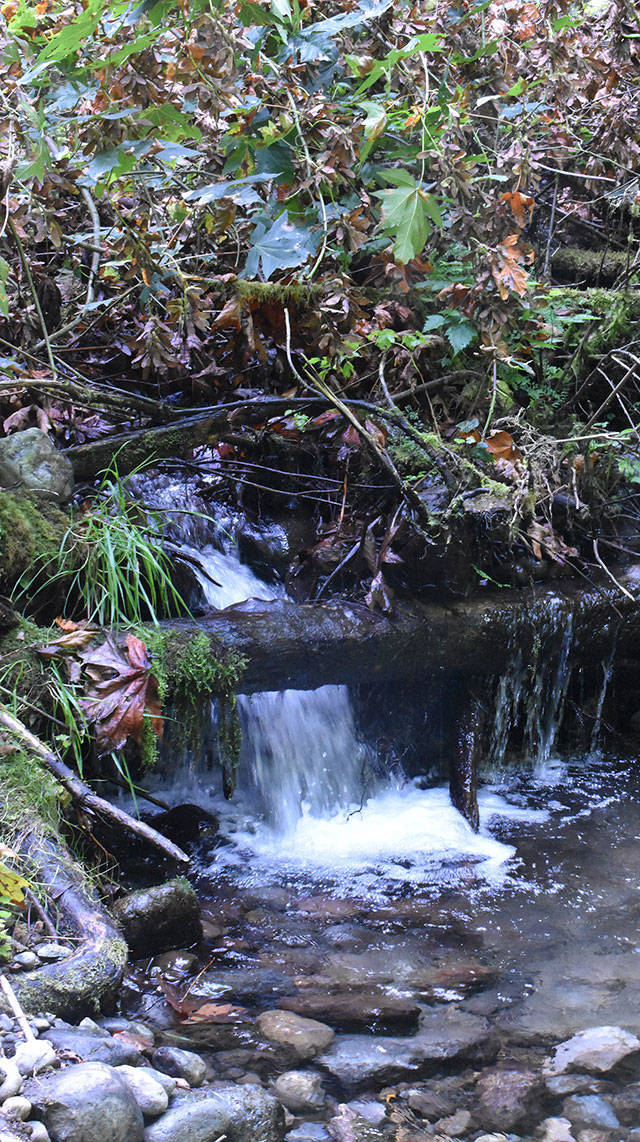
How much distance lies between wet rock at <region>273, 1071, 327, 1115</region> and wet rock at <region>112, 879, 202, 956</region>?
70 cm

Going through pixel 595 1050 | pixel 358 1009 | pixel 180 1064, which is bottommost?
pixel 358 1009

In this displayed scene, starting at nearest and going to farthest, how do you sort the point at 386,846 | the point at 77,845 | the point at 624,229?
the point at 77,845 < the point at 386,846 < the point at 624,229

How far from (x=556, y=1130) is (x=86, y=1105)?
49.8 inches

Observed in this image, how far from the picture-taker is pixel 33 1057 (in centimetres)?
175

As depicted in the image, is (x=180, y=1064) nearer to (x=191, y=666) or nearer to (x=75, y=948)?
(x=75, y=948)

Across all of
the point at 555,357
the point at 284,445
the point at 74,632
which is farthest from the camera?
the point at 555,357

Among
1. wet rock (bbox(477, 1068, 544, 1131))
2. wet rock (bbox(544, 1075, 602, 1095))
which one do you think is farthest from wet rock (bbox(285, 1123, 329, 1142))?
wet rock (bbox(544, 1075, 602, 1095))

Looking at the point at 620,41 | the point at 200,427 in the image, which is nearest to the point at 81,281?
the point at 200,427

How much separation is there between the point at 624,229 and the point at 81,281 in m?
4.04

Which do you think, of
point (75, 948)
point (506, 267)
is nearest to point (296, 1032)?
point (75, 948)

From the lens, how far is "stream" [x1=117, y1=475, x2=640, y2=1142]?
2611mm

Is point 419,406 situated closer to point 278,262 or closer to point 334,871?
point 278,262

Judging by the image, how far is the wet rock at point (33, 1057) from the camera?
1729mm

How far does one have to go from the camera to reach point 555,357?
18.6ft
